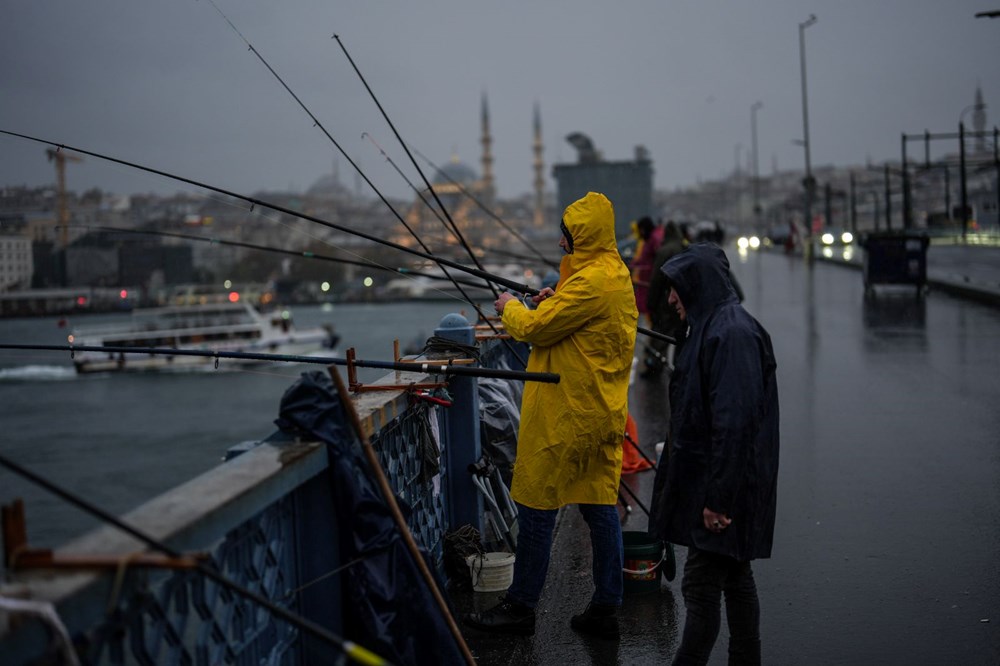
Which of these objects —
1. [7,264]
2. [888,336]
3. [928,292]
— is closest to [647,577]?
[7,264]

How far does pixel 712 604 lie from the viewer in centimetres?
390

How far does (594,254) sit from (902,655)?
1.96m

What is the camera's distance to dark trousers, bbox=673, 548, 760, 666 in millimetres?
3891

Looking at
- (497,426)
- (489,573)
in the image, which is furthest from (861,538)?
(489,573)

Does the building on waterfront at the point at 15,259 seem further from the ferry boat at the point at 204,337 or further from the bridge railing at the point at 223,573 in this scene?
the ferry boat at the point at 204,337

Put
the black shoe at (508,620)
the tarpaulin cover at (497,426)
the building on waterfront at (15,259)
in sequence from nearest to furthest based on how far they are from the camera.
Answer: the black shoe at (508,620)
the tarpaulin cover at (497,426)
the building on waterfront at (15,259)

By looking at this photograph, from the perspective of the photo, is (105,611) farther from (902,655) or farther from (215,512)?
(902,655)

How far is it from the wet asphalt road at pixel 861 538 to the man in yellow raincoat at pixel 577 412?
0.24 meters

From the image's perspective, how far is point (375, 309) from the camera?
514 feet

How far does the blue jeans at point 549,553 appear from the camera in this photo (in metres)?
4.77

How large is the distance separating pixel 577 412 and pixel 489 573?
1.24 metres

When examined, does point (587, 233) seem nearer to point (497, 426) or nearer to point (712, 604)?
point (712, 604)

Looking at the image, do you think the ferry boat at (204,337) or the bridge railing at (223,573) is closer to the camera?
the bridge railing at (223,573)

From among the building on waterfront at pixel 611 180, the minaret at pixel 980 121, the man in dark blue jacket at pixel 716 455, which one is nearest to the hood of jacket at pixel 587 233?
the man in dark blue jacket at pixel 716 455
